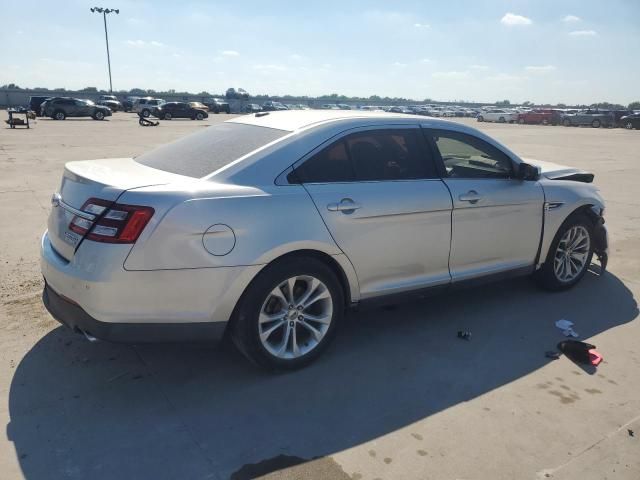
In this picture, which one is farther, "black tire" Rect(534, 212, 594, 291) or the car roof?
"black tire" Rect(534, 212, 594, 291)

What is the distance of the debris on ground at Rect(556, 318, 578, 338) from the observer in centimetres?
411

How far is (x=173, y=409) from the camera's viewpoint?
301 cm

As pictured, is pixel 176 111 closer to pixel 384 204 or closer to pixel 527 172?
pixel 527 172

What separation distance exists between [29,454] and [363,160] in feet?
8.63

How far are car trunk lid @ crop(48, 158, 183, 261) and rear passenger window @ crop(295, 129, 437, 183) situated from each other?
0.92 m

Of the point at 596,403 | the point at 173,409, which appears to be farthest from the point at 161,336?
the point at 596,403

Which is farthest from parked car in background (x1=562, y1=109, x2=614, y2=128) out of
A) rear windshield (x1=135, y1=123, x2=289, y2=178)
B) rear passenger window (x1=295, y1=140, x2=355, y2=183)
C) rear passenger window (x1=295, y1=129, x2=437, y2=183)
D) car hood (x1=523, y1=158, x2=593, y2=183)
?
rear windshield (x1=135, y1=123, x2=289, y2=178)

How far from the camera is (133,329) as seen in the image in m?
2.91

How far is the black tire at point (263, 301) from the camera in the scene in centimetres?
312

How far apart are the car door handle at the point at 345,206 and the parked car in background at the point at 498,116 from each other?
55815mm

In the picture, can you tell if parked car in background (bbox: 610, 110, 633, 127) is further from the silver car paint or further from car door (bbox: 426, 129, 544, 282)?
→ the silver car paint

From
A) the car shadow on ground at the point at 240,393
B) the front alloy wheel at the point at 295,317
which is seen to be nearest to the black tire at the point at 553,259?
the car shadow on ground at the point at 240,393

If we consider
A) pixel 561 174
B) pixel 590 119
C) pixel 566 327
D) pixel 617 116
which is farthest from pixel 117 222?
pixel 617 116

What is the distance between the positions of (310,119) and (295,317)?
1.41 meters
